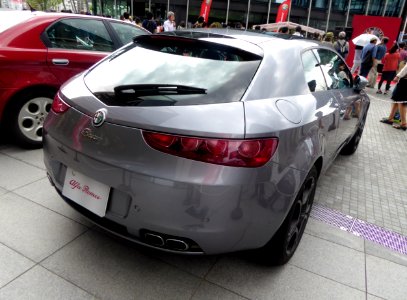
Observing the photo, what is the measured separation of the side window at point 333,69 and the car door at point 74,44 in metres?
2.74

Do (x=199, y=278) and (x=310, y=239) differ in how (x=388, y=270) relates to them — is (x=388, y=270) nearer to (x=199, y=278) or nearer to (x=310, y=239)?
(x=310, y=239)

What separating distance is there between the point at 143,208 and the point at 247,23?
107 ft

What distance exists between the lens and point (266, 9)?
3109 centimetres

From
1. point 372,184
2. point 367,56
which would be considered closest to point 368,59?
point 367,56

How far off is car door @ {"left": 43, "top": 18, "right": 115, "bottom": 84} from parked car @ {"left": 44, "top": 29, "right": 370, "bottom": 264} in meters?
1.72

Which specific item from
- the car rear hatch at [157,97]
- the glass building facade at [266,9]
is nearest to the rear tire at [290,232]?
the car rear hatch at [157,97]

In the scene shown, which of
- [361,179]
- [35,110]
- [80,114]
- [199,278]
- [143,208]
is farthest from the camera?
[361,179]

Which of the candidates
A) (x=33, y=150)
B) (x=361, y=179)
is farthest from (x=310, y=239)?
(x=33, y=150)

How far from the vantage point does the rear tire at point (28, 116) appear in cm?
369

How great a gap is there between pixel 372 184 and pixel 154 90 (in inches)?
134

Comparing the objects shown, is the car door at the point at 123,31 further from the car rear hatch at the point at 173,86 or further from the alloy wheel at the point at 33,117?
the car rear hatch at the point at 173,86

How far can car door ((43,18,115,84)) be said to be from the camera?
391 cm

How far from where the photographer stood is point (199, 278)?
2223 mm

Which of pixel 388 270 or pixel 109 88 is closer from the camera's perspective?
pixel 109 88
